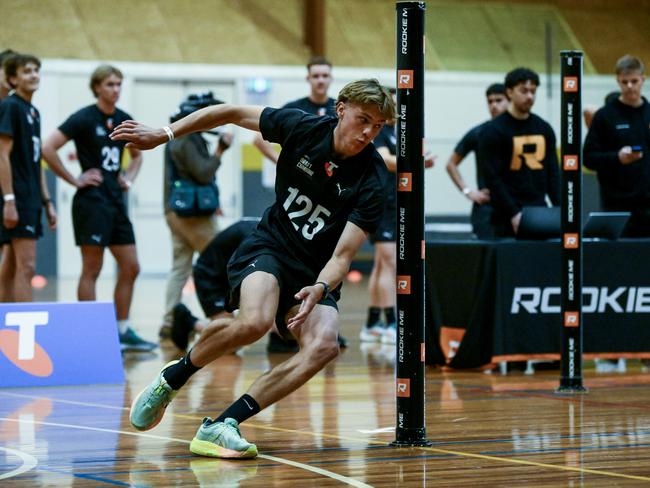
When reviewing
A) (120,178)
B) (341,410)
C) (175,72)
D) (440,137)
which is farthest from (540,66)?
(341,410)

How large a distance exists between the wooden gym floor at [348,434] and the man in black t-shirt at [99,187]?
3.05 feet

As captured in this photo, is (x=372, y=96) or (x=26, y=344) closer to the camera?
(x=372, y=96)

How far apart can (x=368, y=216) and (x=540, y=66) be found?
15247 mm

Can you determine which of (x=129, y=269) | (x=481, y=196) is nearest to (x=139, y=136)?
(x=129, y=269)

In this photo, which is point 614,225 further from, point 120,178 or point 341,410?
point 120,178

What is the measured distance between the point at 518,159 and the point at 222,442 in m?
4.08

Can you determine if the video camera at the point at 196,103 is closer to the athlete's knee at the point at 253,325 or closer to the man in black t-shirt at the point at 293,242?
the man in black t-shirt at the point at 293,242

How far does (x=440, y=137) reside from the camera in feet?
62.9

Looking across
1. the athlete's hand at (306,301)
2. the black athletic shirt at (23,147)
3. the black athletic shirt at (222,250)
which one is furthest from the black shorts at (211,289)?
the athlete's hand at (306,301)

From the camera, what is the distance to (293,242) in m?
5.22

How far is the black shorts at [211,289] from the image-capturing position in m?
8.59

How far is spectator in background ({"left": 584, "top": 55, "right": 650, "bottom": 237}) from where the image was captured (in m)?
8.66

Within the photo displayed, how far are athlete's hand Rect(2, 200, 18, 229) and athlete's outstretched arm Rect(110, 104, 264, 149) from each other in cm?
337

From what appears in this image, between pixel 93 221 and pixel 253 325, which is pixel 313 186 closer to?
pixel 253 325
